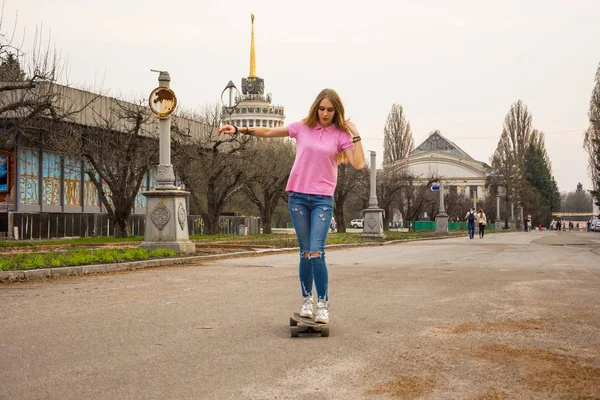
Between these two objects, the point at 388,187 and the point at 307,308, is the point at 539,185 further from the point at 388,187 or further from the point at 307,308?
the point at 307,308

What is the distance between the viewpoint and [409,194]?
67.3m

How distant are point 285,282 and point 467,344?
198 inches

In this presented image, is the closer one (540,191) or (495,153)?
(495,153)

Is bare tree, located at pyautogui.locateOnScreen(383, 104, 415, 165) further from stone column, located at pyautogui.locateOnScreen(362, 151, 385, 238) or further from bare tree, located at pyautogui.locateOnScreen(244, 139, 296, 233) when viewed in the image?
stone column, located at pyautogui.locateOnScreen(362, 151, 385, 238)

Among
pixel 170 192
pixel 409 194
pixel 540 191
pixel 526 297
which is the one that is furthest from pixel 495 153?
pixel 526 297

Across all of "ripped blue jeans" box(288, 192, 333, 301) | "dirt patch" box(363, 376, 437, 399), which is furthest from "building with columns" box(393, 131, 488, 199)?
"dirt patch" box(363, 376, 437, 399)

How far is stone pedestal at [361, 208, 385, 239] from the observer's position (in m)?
32.5

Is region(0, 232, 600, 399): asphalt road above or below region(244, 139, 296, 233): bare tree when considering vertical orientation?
below

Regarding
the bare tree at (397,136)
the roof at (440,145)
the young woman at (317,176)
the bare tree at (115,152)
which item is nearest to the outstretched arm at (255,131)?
the young woman at (317,176)

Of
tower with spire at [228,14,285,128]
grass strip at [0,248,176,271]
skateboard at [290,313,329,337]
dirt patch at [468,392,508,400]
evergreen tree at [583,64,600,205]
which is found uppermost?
tower with spire at [228,14,285,128]

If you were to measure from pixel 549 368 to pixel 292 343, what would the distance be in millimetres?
1796

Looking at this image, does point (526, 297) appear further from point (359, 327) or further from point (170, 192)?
point (170, 192)

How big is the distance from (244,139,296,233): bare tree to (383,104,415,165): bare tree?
38.2 metres

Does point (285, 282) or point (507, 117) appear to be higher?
point (507, 117)
